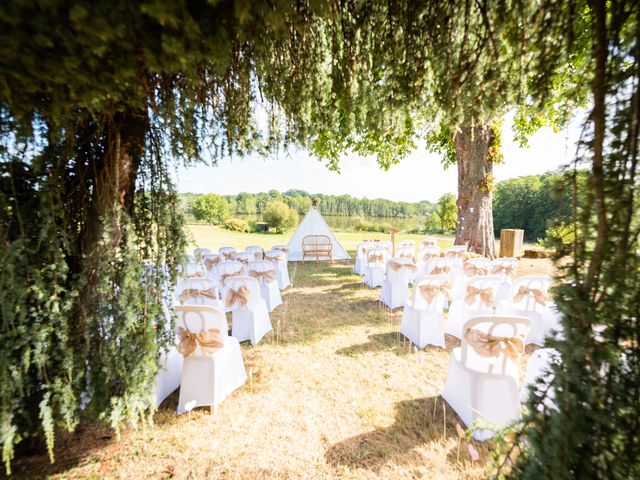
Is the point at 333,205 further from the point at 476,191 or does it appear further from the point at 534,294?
the point at 534,294

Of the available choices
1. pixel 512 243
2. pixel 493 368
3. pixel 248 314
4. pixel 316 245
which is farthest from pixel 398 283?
pixel 512 243

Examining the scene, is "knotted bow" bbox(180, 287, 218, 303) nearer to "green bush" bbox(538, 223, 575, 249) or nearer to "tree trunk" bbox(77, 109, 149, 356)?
"tree trunk" bbox(77, 109, 149, 356)

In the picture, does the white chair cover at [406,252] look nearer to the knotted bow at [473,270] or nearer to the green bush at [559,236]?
the knotted bow at [473,270]

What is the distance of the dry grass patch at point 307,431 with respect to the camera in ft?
7.57

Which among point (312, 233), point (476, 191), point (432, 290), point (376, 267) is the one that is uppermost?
point (476, 191)

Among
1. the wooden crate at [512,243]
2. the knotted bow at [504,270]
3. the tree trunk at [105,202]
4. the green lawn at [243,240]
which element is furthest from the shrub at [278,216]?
the tree trunk at [105,202]

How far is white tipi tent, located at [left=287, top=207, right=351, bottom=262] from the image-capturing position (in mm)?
12891

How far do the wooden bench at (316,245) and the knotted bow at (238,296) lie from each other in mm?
7459

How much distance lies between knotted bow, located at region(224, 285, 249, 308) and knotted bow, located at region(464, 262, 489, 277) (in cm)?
475

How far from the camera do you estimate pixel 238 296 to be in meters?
4.70

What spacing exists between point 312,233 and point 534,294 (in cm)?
939

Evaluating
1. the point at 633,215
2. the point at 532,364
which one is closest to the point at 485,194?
the point at 532,364

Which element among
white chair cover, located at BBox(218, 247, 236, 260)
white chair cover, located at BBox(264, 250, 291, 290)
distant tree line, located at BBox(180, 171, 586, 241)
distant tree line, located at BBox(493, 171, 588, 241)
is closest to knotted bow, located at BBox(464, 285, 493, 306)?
white chair cover, located at BBox(264, 250, 291, 290)

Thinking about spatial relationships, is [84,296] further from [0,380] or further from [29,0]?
[29,0]
